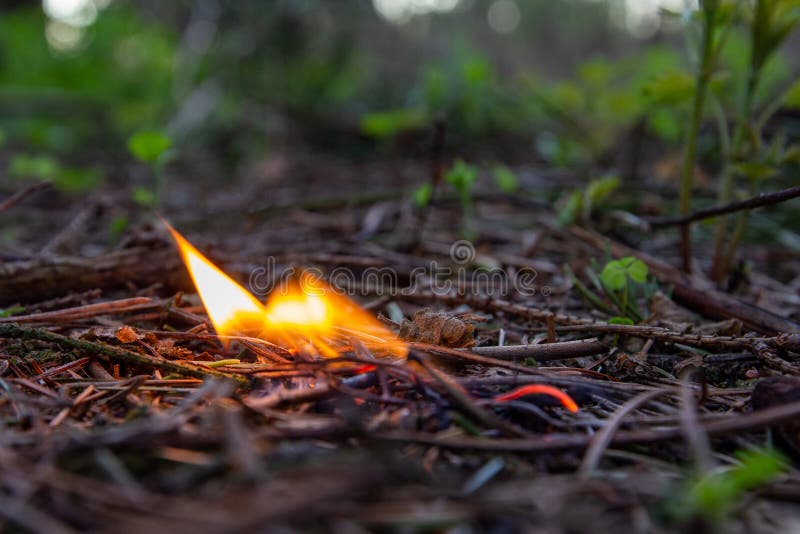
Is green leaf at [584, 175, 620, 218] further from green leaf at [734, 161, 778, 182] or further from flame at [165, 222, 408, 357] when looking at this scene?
flame at [165, 222, 408, 357]

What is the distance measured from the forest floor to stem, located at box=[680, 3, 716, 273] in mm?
154

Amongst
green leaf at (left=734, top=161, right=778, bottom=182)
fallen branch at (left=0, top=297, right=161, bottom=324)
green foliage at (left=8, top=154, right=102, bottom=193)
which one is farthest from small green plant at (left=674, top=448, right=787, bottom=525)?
green foliage at (left=8, top=154, right=102, bottom=193)

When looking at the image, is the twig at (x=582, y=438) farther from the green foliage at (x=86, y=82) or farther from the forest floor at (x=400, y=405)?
the green foliage at (x=86, y=82)

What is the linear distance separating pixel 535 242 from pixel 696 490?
1.73 metres

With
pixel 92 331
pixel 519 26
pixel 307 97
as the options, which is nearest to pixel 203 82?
pixel 307 97

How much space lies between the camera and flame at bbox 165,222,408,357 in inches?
63.0

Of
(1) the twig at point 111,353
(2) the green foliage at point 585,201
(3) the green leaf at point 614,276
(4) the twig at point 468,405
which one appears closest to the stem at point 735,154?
(2) the green foliage at point 585,201

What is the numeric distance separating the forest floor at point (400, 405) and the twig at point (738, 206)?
16 cm

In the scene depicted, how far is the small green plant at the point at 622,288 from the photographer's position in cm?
184

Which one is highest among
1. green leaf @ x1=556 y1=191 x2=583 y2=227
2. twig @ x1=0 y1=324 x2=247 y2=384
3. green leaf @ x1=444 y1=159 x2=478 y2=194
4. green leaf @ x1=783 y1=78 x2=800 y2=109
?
green leaf @ x1=783 y1=78 x2=800 y2=109

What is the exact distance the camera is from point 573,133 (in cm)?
422

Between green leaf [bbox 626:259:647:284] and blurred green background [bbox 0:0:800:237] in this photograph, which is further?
blurred green background [bbox 0:0:800:237]

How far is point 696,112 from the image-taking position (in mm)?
2104

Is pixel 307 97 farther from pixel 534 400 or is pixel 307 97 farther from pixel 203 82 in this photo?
pixel 534 400
